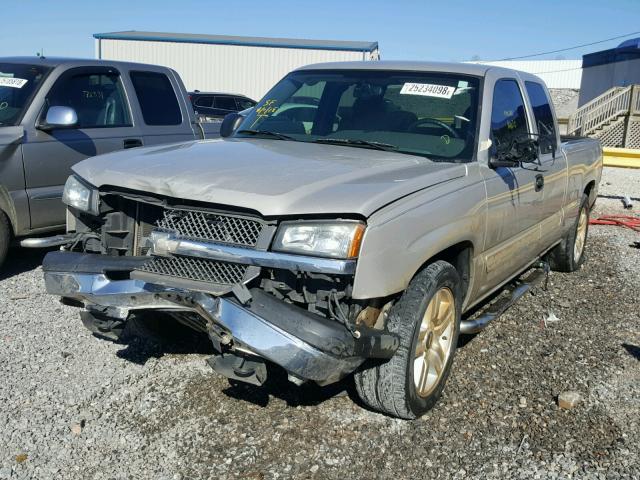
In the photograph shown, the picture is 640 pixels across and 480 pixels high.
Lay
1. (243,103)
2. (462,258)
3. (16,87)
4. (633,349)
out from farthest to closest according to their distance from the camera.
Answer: (243,103) < (16,87) < (633,349) < (462,258)

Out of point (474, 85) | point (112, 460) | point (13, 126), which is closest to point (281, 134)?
point (474, 85)

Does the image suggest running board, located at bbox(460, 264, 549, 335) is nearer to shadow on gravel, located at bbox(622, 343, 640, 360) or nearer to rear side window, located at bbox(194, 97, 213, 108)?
shadow on gravel, located at bbox(622, 343, 640, 360)

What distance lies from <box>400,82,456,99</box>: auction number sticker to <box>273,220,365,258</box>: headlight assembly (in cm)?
177

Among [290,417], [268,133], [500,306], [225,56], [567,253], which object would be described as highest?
[225,56]

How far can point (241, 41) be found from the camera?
Answer: 35031 millimetres

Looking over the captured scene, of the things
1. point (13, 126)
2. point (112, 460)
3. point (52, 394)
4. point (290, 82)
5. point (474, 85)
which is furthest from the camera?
point (13, 126)

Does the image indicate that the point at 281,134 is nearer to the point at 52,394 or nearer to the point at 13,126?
the point at 52,394

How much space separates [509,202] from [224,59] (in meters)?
32.1

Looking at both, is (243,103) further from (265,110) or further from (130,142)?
(265,110)

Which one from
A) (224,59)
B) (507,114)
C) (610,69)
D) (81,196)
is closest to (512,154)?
(507,114)

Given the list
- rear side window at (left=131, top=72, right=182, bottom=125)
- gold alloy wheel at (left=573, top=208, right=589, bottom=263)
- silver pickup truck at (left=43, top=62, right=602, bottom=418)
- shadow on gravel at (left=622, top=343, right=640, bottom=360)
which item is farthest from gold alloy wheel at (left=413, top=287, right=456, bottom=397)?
rear side window at (left=131, top=72, right=182, bottom=125)

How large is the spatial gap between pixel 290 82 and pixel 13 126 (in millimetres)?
2567

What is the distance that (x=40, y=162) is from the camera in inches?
238

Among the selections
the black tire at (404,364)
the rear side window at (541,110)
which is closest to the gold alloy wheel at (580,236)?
the rear side window at (541,110)
